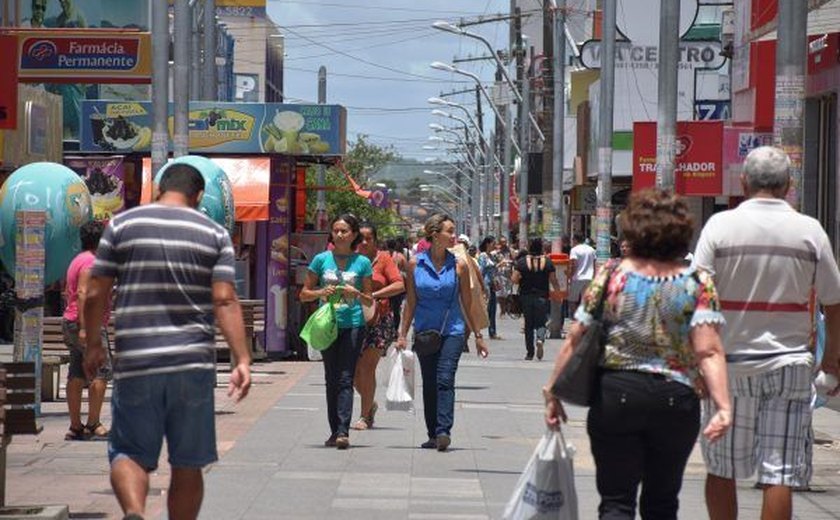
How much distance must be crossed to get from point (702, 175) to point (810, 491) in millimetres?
13915

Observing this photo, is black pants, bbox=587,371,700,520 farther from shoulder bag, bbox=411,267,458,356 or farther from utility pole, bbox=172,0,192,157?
utility pole, bbox=172,0,192,157

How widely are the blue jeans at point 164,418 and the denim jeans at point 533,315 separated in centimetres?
1875

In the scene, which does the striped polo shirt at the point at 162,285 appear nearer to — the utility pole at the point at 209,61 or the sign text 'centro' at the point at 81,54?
the sign text 'centro' at the point at 81,54

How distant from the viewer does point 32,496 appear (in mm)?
10906

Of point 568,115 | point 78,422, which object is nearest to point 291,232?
point 78,422

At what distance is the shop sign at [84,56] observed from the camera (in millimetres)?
22609

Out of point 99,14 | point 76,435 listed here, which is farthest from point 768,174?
point 99,14

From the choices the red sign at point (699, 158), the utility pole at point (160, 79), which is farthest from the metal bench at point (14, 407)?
the red sign at point (699, 158)

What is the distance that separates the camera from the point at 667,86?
2016 cm

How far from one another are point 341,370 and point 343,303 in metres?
0.50

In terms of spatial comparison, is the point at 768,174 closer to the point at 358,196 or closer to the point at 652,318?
the point at 652,318

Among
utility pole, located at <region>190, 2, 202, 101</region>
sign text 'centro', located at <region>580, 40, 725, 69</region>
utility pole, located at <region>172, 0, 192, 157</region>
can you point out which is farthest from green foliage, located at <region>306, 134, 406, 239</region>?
utility pole, located at <region>172, 0, 192, 157</region>

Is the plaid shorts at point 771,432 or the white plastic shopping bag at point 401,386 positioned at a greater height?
the plaid shorts at point 771,432

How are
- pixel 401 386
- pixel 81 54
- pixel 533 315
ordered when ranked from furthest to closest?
pixel 533 315 → pixel 81 54 → pixel 401 386
